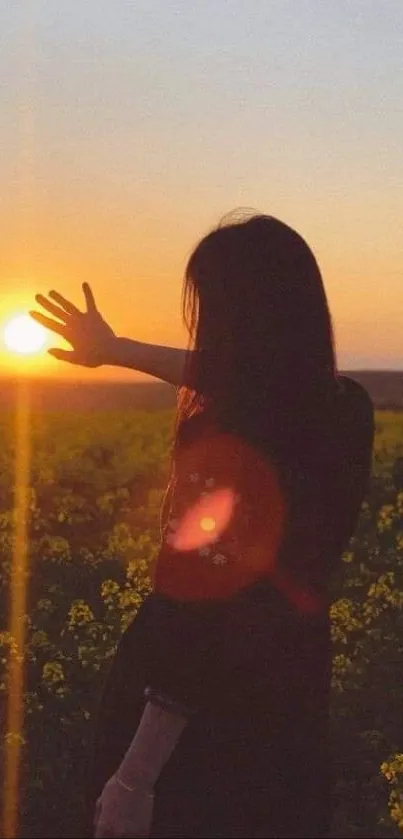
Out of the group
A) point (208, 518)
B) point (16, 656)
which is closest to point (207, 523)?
point (208, 518)

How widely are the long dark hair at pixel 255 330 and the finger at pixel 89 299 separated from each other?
1.15 feet

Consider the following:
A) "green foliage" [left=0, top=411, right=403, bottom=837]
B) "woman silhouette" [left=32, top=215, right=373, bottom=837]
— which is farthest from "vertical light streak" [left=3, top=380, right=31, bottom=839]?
"woman silhouette" [left=32, top=215, right=373, bottom=837]

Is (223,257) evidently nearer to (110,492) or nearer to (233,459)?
(233,459)

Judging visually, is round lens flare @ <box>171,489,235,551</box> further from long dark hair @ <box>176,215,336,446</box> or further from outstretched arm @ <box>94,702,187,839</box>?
outstretched arm @ <box>94,702,187,839</box>

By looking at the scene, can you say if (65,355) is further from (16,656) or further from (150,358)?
(16,656)

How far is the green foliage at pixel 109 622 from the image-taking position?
6953 mm

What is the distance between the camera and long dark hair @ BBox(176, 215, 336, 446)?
2.71 metres

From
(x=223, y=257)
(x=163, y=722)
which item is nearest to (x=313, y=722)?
(x=163, y=722)

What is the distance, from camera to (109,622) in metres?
8.29

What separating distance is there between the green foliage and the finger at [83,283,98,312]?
1858 mm

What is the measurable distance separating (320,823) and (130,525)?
29.1 feet

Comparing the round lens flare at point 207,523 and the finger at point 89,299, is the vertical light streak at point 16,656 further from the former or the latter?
the round lens flare at point 207,523

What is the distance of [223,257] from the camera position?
2752 mm

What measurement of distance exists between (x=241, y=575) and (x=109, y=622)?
18.8 feet
